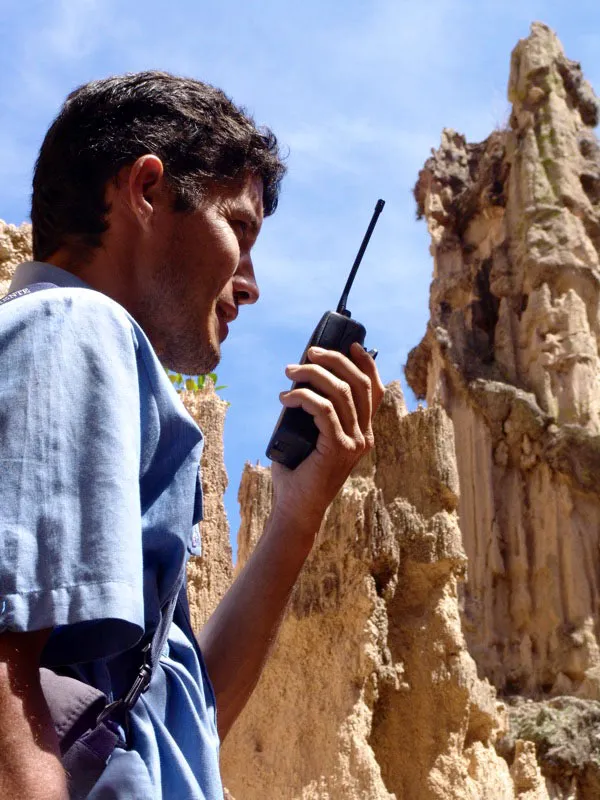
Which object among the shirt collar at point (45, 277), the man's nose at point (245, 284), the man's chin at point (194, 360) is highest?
the man's nose at point (245, 284)

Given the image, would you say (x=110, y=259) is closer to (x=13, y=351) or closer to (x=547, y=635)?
(x=13, y=351)

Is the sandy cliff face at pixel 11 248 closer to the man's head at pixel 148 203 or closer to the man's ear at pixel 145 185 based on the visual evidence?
the man's head at pixel 148 203

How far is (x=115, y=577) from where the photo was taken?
1091 millimetres

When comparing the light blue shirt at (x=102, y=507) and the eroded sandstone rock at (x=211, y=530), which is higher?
the eroded sandstone rock at (x=211, y=530)

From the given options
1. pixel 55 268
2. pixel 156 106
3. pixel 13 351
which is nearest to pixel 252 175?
pixel 156 106

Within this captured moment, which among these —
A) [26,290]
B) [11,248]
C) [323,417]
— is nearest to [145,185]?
[26,290]

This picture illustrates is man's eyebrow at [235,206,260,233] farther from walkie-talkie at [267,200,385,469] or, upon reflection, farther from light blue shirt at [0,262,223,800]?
light blue shirt at [0,262,223,800]

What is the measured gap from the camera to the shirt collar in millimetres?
1423

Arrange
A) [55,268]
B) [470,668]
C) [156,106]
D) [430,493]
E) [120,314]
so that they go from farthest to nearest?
1. [430,493]
2. [470,668]
3. [156,106]
4. [55,268]
5. [120,314]

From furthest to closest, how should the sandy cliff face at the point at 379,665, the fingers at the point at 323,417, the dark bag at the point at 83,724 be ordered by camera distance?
the sandy cliff face at the point at 379,665
the fingers at the point at 323,417
the dark bag at the point at 83,724

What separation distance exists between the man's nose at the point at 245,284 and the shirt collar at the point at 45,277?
0.32m

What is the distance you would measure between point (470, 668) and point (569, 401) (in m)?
11.6

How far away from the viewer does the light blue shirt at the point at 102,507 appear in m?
1.07

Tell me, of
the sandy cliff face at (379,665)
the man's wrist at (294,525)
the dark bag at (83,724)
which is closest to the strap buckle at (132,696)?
the dark bag at (83,724)
